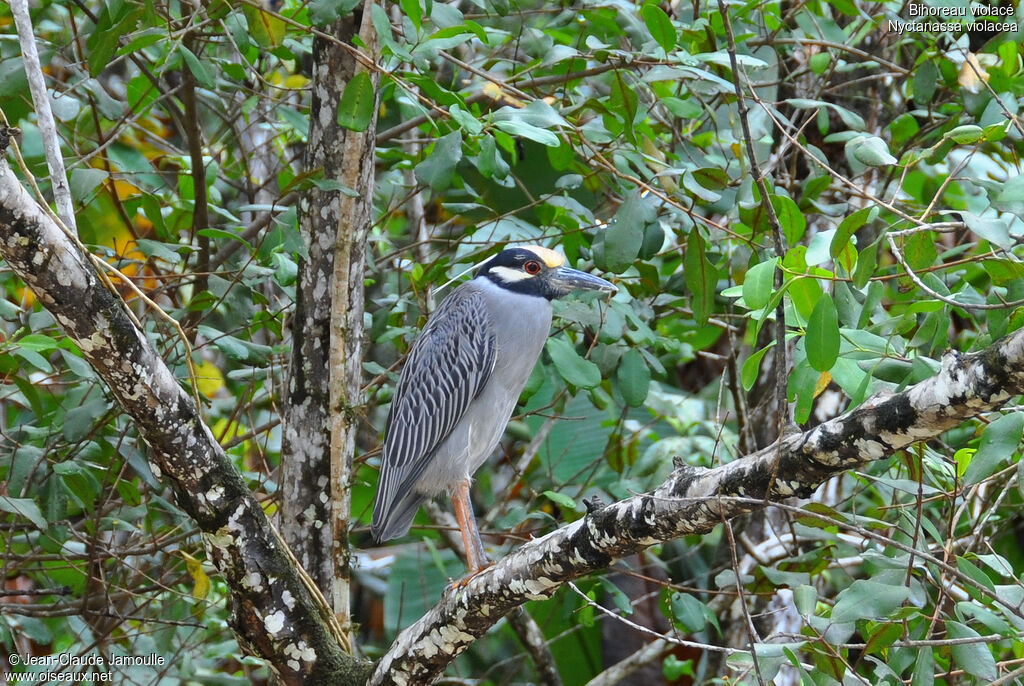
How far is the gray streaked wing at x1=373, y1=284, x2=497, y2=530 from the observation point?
Answer: 10.3 feet

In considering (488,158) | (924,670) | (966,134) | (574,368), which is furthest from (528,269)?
(924,670)

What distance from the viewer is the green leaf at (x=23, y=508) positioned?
2.49 metres

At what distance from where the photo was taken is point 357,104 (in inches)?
91.3

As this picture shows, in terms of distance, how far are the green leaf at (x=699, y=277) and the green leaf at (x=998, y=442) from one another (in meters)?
0.89

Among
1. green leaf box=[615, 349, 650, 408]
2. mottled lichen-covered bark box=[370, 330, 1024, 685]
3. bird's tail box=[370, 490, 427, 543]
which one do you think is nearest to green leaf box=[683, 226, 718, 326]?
green leaf box=[615, 349, 650, 408]

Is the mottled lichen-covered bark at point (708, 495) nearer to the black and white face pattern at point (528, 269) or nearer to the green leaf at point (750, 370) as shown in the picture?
the green leaf at point (750, 370)

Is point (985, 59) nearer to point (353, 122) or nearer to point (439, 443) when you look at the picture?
point (353, 122)

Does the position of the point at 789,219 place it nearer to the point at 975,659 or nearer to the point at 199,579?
the point at 975,659

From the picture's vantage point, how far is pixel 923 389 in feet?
4.74

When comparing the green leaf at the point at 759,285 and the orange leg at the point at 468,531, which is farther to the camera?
the orange leg at the point at 468,531

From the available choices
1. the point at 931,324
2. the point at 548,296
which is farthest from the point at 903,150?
the point at 931,324

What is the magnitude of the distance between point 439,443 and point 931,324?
1.74 meters

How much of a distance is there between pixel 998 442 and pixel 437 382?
181 cm

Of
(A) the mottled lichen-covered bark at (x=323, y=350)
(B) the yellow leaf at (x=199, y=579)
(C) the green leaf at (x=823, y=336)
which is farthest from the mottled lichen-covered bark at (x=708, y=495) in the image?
(B) the yellow leaf at (x=199, y=579)
